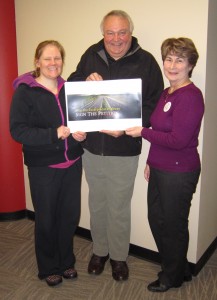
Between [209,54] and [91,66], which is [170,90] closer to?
[209,54]

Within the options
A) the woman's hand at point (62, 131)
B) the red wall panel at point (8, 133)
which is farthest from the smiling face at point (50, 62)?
the red wall panel at point (8, 133)

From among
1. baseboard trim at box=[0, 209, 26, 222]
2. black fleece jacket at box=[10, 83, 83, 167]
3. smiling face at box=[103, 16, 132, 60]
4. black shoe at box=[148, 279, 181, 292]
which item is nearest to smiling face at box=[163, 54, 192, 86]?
smiling face at box=[103, 16, 132, 60]

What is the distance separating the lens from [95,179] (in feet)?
8.18

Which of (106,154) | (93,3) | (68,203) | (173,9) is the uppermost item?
(93,3)

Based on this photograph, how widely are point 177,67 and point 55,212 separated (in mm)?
1338

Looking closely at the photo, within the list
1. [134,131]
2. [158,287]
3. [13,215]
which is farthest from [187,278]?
[13,215]

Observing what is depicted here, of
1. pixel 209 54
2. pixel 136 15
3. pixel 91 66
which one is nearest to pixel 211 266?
pixel 209 54

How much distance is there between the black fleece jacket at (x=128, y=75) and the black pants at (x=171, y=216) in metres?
0.29

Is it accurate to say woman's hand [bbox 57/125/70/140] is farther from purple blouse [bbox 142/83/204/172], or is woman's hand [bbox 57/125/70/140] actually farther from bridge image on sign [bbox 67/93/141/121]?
purple blouse [bbox 142/83/204/172]

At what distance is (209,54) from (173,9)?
0.42 meters

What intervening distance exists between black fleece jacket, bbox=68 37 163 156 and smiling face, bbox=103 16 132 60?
0.07 metres

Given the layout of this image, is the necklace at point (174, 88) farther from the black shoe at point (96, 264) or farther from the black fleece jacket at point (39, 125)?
the black shoe at point (96, 264)

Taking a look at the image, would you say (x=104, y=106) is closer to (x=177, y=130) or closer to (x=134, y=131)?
(x=134, y=131)

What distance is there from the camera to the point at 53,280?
96.3 inches
